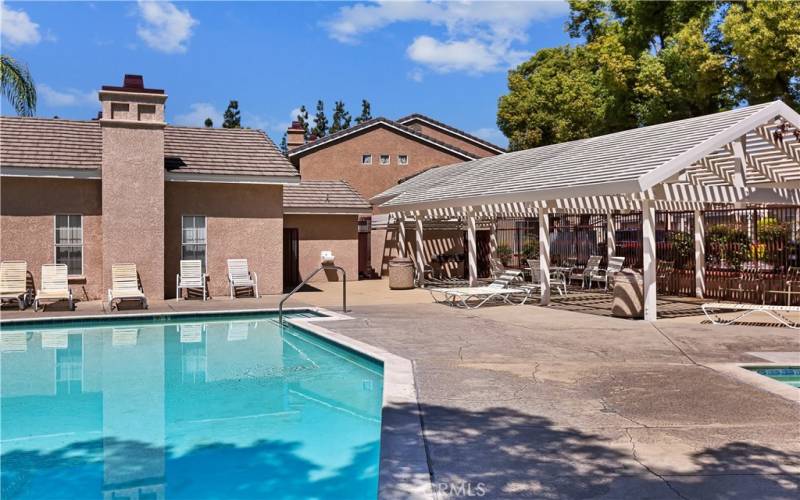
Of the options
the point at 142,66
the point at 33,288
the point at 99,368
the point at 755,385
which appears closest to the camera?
the point at 755,385

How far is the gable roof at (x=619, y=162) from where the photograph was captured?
1378 centimetres

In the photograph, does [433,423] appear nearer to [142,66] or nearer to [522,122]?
[142,66]

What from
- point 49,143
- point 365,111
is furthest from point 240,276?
point 365,111

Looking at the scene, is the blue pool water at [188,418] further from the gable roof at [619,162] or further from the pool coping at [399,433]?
the gable roof at [619,162]

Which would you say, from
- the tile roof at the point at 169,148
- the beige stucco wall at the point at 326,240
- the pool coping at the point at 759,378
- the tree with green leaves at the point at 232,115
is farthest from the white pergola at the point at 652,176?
the tree with green leaves at the point at 232,115

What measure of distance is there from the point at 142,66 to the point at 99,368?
1160cm

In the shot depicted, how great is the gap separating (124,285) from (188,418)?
1100 centimetres

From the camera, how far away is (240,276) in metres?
20.5

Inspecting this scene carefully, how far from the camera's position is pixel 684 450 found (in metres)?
5.70

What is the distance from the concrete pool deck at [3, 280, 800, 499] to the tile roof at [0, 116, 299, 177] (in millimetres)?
9596

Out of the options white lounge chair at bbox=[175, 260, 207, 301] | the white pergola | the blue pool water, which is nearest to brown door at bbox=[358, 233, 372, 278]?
the white pergola

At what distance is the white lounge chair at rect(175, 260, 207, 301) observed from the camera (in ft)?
64.3

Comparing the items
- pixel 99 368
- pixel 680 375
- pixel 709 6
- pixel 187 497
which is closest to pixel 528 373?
pixel 680 375

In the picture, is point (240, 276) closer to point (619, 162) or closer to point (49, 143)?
point (49, 143)
